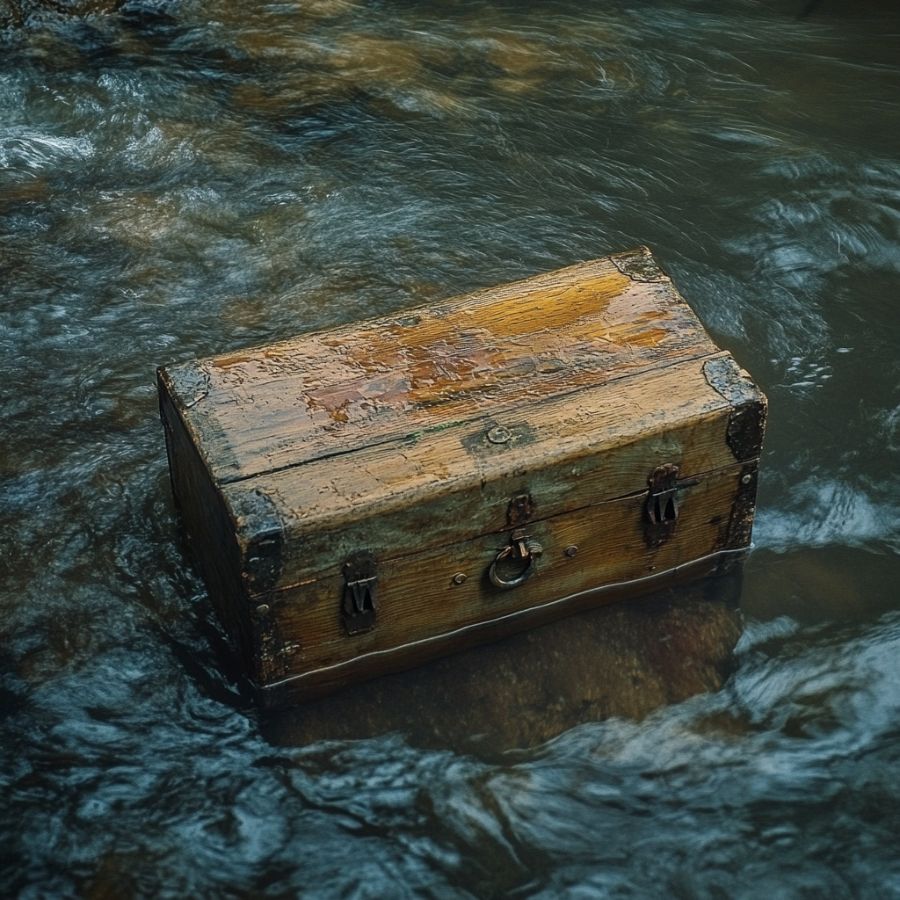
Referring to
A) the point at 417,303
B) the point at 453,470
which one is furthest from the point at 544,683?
the point at 417,303

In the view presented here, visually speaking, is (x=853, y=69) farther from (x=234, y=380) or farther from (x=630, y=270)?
(x=234, y=380)

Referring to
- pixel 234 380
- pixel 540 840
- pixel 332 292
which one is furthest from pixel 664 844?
pixel 332 292

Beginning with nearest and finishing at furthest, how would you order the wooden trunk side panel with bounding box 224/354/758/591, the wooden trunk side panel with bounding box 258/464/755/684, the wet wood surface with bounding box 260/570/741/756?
the wooden trunk side panel with bounding box 224/354/758/591
the wooden trunk side panel with bounding box 258/464/755/684
the wet wood surface with bounding box 260/570/741/756

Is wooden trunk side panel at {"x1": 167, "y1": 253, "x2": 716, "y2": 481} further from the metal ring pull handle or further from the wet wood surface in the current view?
the wet wood surface

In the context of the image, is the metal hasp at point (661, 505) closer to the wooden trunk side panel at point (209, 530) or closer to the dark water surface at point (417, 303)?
the dark water surface at point (417, 303)

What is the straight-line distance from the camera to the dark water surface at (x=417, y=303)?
3.05 metres

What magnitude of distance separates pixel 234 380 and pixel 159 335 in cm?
144

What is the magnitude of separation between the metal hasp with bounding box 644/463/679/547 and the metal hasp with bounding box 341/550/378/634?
78cm

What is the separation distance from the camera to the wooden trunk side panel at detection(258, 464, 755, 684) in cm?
318

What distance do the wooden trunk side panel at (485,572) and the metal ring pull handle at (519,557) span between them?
0.8 inches

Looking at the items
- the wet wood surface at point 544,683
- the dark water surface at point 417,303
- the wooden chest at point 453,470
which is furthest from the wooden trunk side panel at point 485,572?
the dark water surface at point 417,303

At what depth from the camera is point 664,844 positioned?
303 centimetres

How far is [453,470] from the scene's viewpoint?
10.2ft

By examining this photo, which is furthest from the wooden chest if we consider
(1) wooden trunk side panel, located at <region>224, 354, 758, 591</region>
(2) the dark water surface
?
(2) the dark water surface
